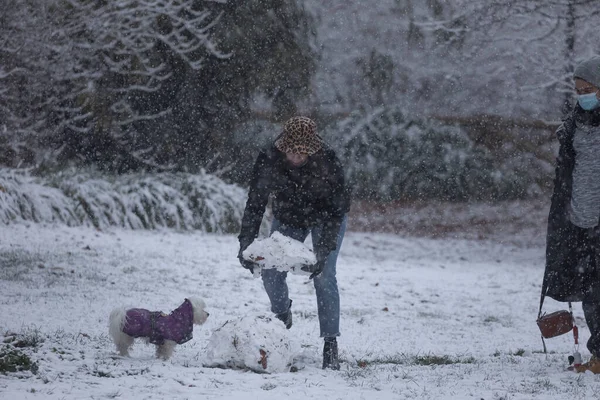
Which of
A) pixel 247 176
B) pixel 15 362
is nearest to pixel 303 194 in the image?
pixel 15 362

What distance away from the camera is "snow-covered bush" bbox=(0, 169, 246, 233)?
11.3 meters

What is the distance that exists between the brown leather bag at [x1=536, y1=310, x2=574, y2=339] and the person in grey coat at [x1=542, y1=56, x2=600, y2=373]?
0.15 m

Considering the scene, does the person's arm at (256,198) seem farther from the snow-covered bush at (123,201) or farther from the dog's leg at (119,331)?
the snow-covered bush at (123,201)

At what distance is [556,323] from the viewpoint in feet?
17.1

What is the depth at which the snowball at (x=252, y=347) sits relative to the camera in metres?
4.65

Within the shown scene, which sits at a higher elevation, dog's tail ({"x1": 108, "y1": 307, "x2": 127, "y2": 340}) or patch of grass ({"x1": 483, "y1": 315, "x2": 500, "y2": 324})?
dog's tail ({"x1": 108, "y1": 307, "x2": 127, "y2": 340})

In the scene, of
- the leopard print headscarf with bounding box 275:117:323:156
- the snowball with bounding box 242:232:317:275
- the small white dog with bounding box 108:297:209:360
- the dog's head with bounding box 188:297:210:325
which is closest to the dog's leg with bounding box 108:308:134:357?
the small white dog with bounding box 108:297:209:360

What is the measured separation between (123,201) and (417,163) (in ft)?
22.4

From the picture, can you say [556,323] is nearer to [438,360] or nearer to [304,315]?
[438,360]

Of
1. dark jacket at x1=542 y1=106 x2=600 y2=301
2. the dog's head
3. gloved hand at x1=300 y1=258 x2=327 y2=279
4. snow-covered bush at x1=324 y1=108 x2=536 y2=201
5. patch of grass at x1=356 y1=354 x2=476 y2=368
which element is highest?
snow-covered bush at x1=324 y1=108 x2=536 y2=201

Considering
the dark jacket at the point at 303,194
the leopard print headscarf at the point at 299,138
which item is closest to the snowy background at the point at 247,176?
the dark jacket at the point at 303,194

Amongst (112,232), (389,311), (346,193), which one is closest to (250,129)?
(112,232)

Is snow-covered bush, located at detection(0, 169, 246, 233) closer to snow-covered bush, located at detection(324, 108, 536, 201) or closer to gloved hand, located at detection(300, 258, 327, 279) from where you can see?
snow-covered bush, located at detection(324, 108, 536, 201)

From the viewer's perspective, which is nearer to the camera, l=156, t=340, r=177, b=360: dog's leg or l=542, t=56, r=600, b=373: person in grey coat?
l=542, t=56, r=600, b=373: person in grey coat
